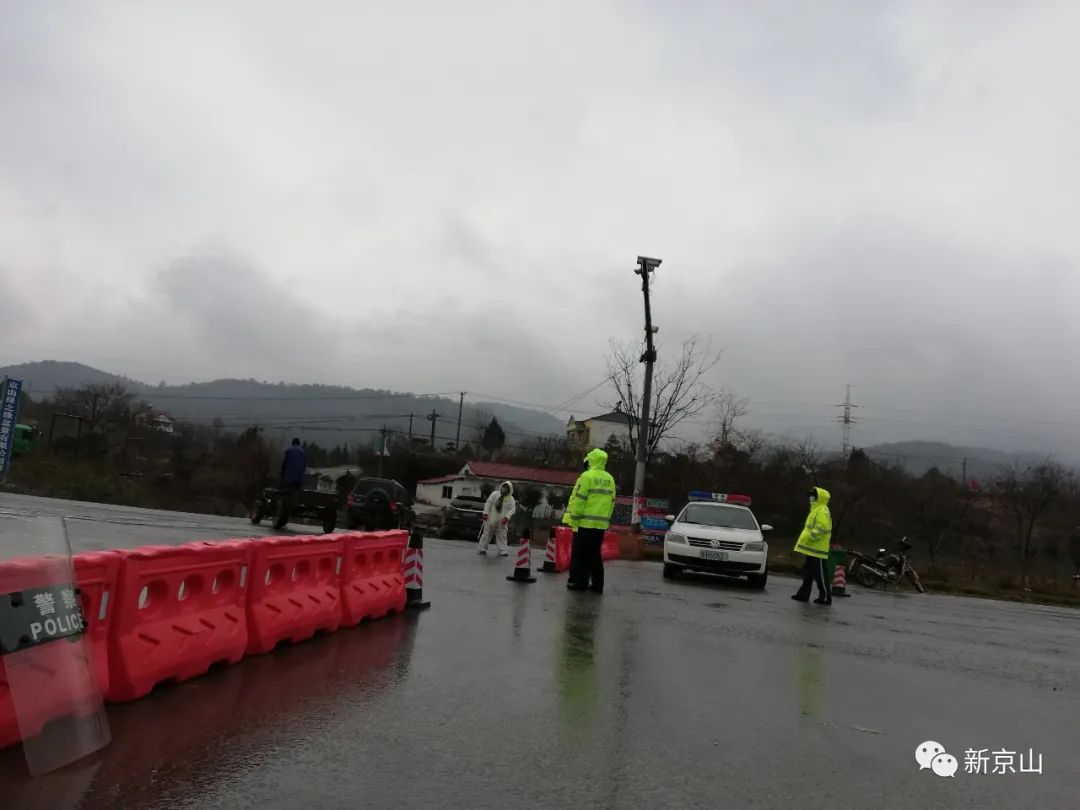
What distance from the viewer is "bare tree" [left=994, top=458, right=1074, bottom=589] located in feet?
136

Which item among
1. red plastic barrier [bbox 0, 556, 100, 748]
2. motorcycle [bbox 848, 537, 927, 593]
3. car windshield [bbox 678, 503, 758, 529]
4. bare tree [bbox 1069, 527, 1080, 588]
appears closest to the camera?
red plastic barrier [bbox 0, 556, 100, 748]

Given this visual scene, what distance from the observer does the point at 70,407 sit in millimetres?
59250

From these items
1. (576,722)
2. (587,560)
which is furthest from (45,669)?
(587,560)

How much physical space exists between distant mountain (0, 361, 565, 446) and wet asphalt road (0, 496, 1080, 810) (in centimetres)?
6348

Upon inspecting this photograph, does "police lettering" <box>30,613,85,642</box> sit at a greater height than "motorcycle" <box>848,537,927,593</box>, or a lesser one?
greater

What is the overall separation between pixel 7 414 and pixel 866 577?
25963 mm

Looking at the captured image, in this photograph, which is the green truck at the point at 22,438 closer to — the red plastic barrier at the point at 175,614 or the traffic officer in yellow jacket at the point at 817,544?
the red plastic barrier at the point at 175,614

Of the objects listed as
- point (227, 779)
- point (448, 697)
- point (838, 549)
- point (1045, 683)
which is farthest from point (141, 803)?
point (838, 549)

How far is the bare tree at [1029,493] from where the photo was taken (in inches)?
1628

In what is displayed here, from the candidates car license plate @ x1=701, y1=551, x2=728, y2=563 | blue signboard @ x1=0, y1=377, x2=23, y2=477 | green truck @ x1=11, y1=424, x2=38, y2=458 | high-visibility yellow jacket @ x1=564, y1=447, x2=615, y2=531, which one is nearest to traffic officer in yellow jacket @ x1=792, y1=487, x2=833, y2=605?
car license plate @ x1=701, y1=551, x2=728, y2=563

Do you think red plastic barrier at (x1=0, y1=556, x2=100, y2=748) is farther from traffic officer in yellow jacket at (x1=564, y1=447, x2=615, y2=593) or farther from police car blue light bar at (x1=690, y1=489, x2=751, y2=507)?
police car blue light bar at (x1=690, y1=489, x2=751, y2=507)

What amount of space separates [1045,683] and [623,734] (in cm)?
546

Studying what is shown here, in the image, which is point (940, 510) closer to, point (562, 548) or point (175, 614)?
point (562, 548)

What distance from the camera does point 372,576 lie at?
907 cm
